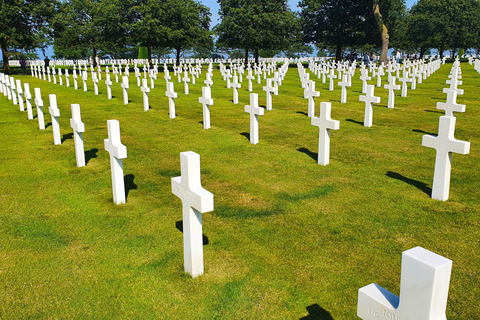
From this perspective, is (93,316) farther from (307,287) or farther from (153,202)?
(153,202)

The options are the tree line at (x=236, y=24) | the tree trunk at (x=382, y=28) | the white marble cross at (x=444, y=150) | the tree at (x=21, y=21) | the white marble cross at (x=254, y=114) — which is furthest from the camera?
the tree trunk at (x=382, y=28)

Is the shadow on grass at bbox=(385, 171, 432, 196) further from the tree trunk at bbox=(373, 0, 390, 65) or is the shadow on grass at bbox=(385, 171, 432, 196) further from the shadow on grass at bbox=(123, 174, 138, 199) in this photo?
the tree trunk at bbox=(373, 0, 390, 65)

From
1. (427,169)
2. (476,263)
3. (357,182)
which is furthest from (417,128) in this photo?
(476,263)

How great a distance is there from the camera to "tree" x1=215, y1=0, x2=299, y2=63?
4056 centimetres

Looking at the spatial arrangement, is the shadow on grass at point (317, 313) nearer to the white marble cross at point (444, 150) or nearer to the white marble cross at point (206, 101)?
the white marble cross at point (444, 150)

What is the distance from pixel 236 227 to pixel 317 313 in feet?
5.87

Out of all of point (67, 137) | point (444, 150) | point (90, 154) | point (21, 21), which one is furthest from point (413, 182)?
point (21, 21)

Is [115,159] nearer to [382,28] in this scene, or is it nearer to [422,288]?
[422,288]

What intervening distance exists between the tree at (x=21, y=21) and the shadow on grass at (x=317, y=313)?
35.4 m

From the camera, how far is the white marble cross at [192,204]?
3604mm

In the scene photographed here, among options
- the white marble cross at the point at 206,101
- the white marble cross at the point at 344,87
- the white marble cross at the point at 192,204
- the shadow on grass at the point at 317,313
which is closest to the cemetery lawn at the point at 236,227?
the shadow on grass at the point at 317,313

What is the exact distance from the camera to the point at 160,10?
34.0 metres

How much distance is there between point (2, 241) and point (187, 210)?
8.00ft

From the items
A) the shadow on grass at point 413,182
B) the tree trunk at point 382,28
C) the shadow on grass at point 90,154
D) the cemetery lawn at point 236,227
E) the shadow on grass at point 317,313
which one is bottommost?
the shadow on grass at point 317,313
